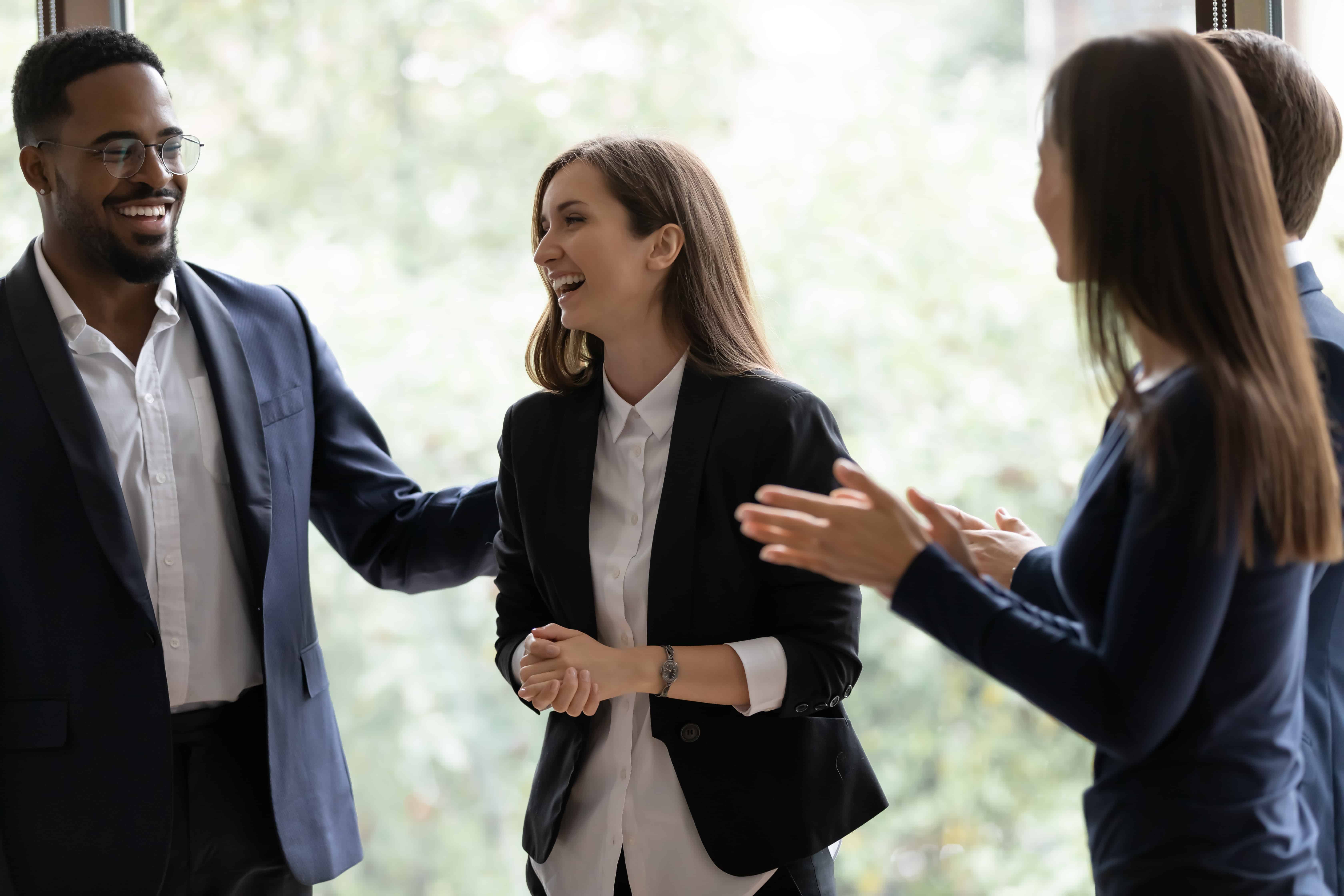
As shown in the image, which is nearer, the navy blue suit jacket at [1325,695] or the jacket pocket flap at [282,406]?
the navy blue suit jacket at [1325,695]

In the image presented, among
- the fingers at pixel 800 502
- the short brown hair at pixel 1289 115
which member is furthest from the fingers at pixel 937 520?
the short brown hair at pixel 1289 115

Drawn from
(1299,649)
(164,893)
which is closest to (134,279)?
(164,893)

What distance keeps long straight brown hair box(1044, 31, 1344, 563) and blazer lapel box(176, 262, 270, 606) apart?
1342 mm

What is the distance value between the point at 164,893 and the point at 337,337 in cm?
129

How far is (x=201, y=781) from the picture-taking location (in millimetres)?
1741

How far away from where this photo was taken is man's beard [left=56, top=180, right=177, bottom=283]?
1.82m

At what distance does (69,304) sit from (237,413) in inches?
12.8

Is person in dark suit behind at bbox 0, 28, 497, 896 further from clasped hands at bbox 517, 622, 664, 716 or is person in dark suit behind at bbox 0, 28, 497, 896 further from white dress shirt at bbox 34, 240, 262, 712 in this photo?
clasped hands at bbox 517, 622, 664, 716

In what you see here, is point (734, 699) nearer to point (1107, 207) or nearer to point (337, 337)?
point (1107, 207)

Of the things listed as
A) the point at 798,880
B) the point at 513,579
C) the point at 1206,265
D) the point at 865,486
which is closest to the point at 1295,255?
the point at 1206,265

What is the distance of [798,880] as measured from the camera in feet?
5.12

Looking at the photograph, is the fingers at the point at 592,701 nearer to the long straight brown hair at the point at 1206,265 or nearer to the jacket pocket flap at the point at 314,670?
the jacket pocket flap at the point at 314,670

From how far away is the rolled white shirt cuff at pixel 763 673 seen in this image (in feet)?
4.98

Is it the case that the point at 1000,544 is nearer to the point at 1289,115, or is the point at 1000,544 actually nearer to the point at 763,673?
the point at 763,673
